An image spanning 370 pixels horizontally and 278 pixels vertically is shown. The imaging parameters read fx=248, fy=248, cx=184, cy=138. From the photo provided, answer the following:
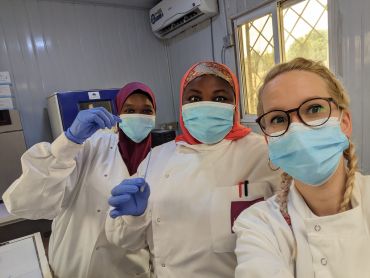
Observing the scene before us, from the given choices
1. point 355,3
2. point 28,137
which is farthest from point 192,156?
point 28,137

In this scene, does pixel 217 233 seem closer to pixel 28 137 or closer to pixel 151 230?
pixel 151 230

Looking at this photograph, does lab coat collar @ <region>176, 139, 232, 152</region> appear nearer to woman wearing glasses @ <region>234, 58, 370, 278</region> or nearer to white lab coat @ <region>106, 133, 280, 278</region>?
white lab coat @ <region>106, 133, 280, 278</region>

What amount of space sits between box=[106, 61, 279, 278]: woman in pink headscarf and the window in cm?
112

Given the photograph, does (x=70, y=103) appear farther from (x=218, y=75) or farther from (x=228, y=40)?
(x=218, y=75)

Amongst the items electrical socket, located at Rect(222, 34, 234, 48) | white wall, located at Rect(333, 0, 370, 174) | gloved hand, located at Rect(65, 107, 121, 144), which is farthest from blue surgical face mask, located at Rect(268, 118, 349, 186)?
electrical socket, located at Rect(222, 34, 234, 48)

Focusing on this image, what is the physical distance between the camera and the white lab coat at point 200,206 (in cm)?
87

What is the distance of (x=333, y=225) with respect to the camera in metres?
0.63

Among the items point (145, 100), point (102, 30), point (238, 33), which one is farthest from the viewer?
point (102, 30)

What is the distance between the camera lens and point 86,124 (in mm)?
1076

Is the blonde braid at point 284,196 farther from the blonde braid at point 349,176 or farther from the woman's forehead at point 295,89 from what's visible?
the woman's forehead at point 295,89

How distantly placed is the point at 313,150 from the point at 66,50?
9.71 feet

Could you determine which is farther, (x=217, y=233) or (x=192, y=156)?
(x=192, y=156)

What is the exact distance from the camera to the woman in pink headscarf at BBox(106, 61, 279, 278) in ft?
2.87

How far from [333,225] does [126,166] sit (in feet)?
3.16
